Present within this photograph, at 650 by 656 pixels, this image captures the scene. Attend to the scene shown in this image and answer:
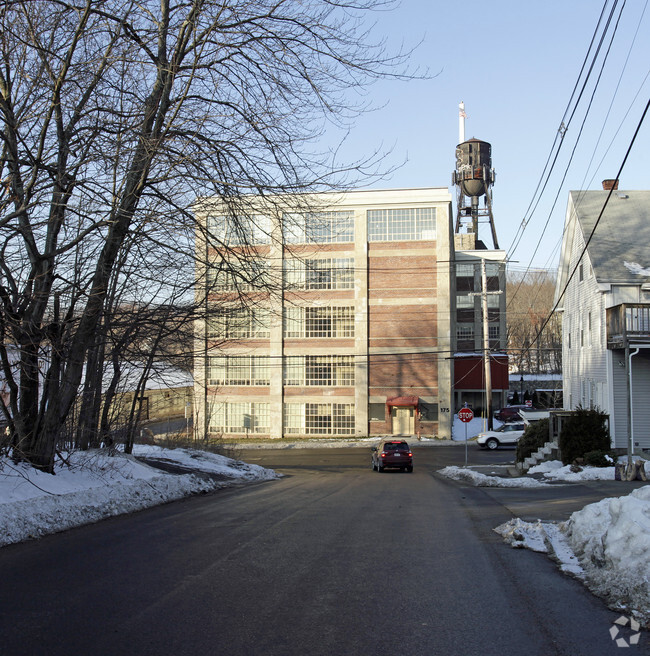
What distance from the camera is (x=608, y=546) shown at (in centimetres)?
745

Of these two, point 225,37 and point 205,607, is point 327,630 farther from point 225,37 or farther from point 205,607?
point 225,37

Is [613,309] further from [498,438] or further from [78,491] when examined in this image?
[78,491]

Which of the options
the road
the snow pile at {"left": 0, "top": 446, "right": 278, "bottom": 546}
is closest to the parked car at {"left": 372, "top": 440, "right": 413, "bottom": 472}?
the snow pile at {"left": 0, "top": 446, "right": 278, "bottom": 546}

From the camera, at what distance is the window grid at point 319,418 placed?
54.3 meters

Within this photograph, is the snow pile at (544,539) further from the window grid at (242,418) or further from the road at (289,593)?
the window grid at (242,418)

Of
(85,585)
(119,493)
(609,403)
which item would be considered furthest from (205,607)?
(609,403)

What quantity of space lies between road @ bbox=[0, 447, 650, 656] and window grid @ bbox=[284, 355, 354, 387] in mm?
42342

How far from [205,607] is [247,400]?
165 ft

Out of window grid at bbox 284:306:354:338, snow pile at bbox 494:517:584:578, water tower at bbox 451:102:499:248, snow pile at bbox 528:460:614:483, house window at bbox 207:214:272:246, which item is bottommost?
snow pile at bbox 528:460:614:483

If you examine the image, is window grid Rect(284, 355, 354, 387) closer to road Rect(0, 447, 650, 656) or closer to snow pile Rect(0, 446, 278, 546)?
snow pile Rect(0, 446, 278, 546)

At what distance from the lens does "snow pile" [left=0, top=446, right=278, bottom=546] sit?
31.9 ft

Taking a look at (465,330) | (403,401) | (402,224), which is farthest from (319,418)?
(465,330)

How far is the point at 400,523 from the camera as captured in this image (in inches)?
456

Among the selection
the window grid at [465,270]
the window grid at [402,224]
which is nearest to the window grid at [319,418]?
the window grid at [402,224]
